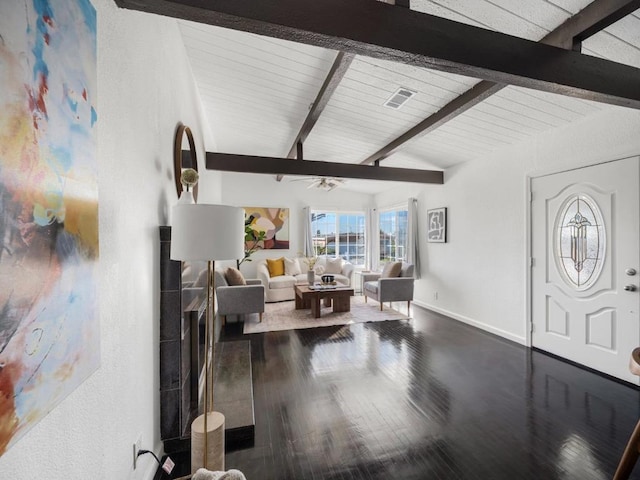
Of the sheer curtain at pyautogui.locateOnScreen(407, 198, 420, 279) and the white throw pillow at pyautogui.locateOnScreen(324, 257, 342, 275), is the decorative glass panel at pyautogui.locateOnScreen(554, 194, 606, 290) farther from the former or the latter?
the white throw pillow at pyautogui.locateOnScreen(324, 257, 342, 275)

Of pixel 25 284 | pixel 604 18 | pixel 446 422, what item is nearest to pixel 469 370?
pixel 446 422

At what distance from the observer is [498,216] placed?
380 cm

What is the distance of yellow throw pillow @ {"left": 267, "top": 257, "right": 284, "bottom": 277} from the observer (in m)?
6.24

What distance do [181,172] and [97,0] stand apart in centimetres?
127

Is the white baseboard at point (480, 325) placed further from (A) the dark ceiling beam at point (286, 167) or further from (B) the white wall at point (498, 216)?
(A) the dark ceiling beam at point (286, 167)

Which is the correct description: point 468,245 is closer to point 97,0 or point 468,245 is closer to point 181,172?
point 181,172

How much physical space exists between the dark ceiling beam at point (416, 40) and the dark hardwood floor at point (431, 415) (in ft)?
7.25

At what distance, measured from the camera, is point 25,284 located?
0.67 meters

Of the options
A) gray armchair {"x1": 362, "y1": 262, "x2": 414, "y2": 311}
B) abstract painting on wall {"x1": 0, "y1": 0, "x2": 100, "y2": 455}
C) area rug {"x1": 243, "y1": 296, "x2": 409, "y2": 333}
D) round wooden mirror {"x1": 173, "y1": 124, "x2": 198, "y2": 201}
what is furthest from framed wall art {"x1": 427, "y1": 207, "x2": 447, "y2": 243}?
abstract painting on wall {"x1": 0, "y1": 0, "x2": 100, "y2": 455}

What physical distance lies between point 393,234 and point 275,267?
2.79m

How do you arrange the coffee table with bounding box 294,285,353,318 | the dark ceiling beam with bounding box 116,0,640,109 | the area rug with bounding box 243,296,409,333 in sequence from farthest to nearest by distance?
the coffee table with bounding box 294,285,353,318 < the area rug with bounding box 243,296,409,333 < the dark ceiling beam with bounding box 116,0,640,109

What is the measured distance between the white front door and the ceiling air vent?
187cm

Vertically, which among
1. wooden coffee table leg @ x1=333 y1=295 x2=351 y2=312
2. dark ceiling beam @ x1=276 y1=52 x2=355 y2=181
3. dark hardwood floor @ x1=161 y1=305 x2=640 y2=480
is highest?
dark ceiling beam @ x1=276 y1=52 x2=355 y2=181

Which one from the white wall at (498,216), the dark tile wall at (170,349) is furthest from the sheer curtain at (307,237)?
the dark tile wall at (170,349)
